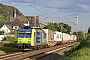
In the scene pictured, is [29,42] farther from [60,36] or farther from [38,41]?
[60,36]

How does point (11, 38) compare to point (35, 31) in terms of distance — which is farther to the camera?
point (11, 38)

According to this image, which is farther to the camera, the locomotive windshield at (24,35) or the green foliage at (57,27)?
the green foliage at (57,27)

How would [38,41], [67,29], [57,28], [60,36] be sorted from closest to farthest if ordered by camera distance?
[38,41] → [60,36] → [57,28] → [67,29]

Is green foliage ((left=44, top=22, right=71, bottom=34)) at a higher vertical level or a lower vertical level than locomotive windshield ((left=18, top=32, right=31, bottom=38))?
higher

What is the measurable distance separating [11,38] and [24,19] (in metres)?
67.6

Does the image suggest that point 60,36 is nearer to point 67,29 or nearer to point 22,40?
point 22,40

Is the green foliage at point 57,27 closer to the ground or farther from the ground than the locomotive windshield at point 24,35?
farther from the ground

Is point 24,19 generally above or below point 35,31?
above

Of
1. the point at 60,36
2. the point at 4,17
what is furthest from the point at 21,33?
the point at 4,17

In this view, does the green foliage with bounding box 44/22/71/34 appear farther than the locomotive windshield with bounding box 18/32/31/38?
Yes

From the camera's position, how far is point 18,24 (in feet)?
359

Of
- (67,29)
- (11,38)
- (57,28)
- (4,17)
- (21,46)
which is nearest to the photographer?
(21,46)

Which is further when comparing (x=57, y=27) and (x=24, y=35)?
(x=57, y=27)

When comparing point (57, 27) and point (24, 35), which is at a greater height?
point (57, 27)
